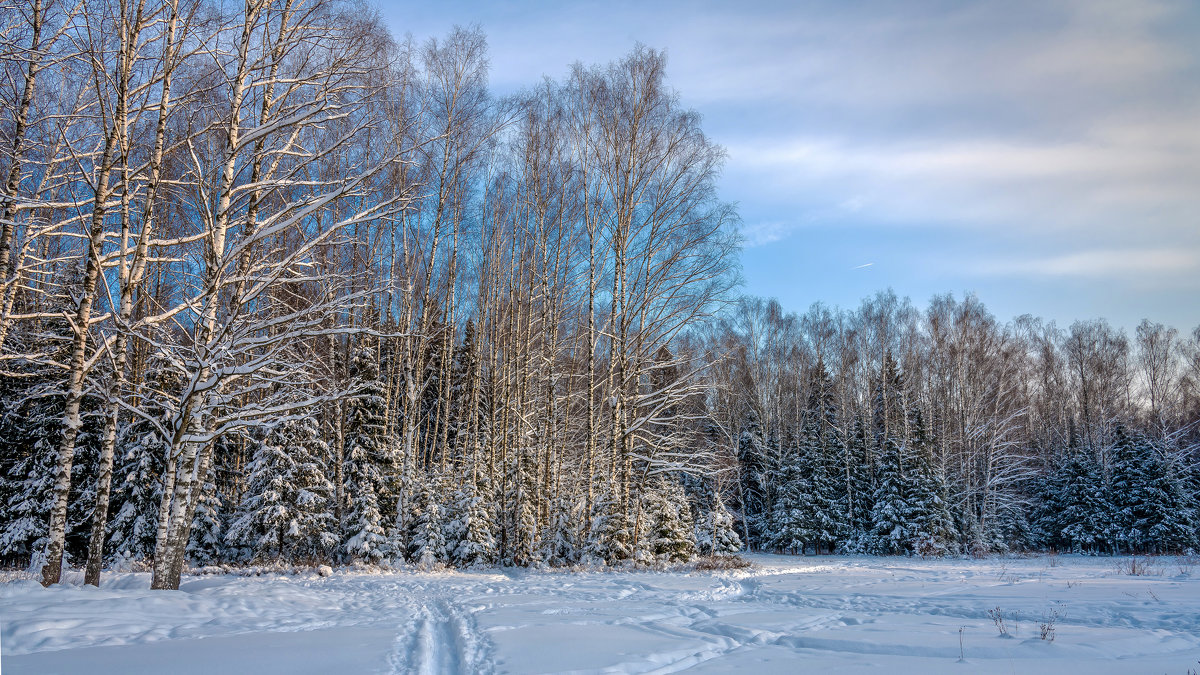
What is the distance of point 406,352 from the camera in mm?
16562

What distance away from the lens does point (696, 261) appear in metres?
15.8

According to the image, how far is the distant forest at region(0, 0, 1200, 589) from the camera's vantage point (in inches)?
322

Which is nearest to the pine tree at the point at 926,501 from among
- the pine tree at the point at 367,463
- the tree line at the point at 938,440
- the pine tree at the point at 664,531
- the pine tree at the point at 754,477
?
the tree line at the point at 938,440

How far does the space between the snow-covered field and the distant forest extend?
2190 millimetres

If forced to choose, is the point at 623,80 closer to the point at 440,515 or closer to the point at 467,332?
the point at 440,515

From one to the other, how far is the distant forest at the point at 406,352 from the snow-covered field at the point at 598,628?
2190 mm

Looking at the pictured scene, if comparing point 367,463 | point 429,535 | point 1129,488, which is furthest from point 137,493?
point 1129,488

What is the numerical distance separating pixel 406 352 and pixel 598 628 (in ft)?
38.5

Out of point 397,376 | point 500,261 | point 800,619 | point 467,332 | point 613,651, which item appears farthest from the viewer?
point 467,332

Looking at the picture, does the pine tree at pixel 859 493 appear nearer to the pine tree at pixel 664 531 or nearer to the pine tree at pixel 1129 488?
the pine tree at pixel 1129 488

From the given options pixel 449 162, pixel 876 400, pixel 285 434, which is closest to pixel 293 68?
pixel 449 162

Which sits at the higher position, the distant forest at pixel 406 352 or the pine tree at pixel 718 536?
the distant forest at pixel 406 352

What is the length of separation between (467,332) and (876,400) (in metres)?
21.7

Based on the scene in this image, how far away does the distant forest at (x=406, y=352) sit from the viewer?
8188mm
